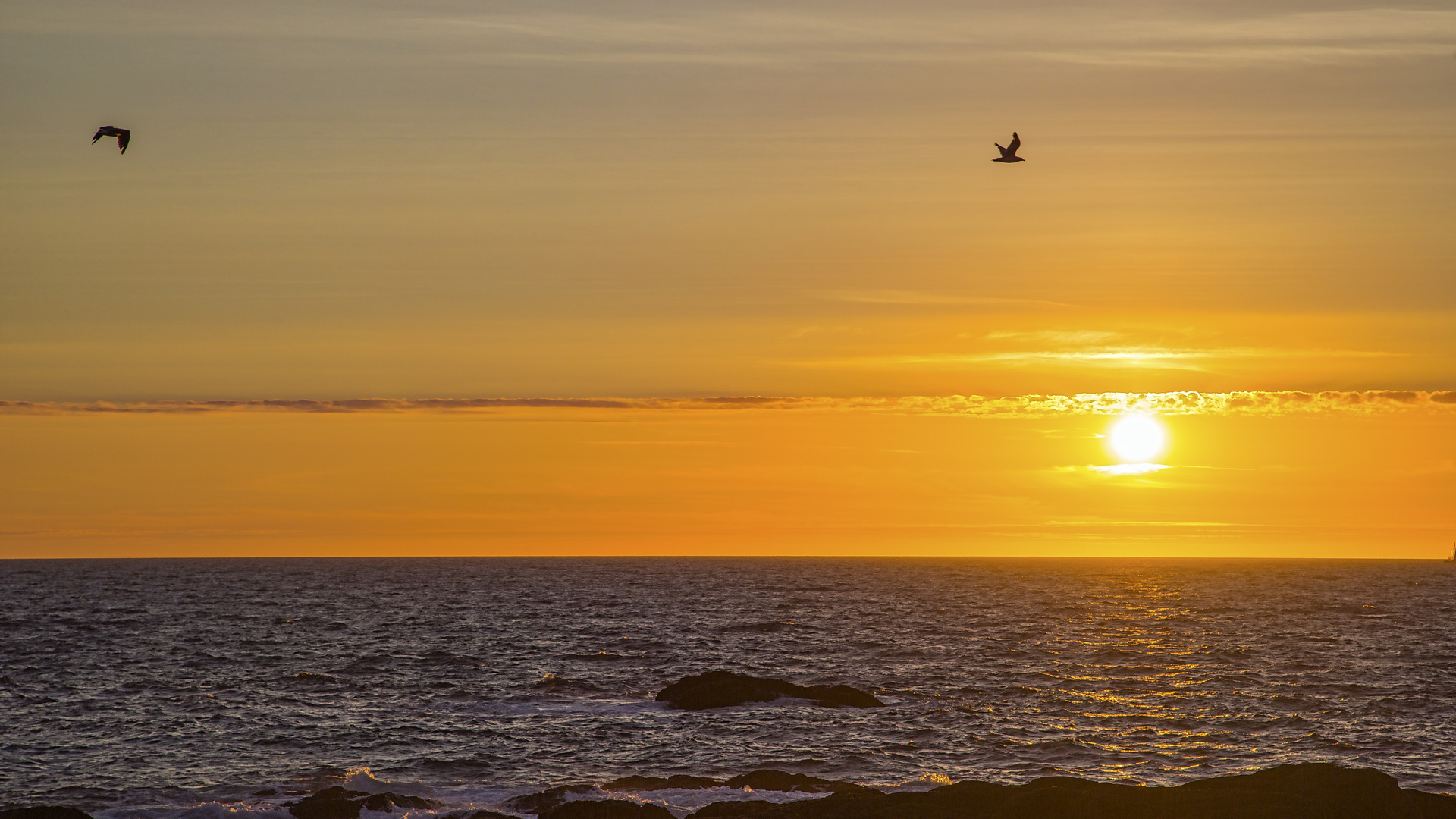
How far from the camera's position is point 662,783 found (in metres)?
32.8

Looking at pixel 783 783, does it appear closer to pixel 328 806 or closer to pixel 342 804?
pixel 342 804

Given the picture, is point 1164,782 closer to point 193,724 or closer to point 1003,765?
point 1003,765

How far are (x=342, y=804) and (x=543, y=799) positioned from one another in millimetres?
4769

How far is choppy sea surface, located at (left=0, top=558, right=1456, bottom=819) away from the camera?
35.5 metres

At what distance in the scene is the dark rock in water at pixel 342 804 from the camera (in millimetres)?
29406

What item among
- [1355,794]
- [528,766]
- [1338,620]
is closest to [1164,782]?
[1355,794]

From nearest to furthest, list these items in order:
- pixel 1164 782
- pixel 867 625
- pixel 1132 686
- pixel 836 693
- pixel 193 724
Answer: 1. pixel 1164 782
2. pixel 193 724
3. pixel 836 693
4. pixel 1132 686
5. pixel 867 625

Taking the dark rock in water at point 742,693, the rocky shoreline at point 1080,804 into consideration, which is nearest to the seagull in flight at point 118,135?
the rocky shoreline at point 1080,804

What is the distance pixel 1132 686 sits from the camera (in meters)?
53.7

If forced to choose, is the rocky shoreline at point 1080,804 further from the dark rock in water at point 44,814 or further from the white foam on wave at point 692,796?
the white foam on wave at point 692,796

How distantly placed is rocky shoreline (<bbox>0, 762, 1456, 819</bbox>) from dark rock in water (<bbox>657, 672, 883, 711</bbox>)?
17.5 meters

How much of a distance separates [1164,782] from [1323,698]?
19.7 m

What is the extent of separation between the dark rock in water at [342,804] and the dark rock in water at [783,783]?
7.78 m

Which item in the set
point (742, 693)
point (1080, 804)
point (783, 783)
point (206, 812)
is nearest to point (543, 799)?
point (783, 783)
